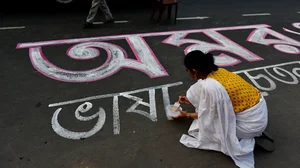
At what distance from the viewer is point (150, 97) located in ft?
12.1

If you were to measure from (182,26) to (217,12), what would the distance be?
182cm

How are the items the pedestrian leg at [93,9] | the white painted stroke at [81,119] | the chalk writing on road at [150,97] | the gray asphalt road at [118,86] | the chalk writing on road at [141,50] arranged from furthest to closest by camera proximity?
the pedestrian leg at [93,9] < the chalk writing on road at [141,50] < the chalk writing on road at [150,97] < the white painted stroke at [81,119] < the gray asphalt road at [118,86]

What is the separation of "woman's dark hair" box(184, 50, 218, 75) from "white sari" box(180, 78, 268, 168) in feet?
0.39

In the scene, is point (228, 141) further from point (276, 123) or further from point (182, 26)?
point (182, 26)

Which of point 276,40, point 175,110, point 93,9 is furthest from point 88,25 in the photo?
point 276,40

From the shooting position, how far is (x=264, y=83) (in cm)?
415

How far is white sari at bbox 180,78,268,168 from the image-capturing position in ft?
8.22

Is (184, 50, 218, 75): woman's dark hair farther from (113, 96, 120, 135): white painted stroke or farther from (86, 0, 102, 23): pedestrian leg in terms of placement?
(86, 0, 102, 23): pedestrian leg

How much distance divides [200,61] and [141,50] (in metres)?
2.72

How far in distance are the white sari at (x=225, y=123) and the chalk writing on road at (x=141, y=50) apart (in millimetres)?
1662

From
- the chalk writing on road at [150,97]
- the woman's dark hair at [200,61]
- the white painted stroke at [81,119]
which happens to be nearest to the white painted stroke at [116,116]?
the chalk writing on road at [150,97]

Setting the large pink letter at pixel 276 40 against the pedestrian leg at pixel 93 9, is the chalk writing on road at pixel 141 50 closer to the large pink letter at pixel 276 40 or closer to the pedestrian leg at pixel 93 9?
the large pink letter at pixel 276 40

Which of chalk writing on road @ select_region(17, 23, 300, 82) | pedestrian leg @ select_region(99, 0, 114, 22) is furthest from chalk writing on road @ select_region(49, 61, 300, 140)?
pedestrian leg @ select_region(99, 0, 114, 22)

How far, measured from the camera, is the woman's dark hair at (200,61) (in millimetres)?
2449
